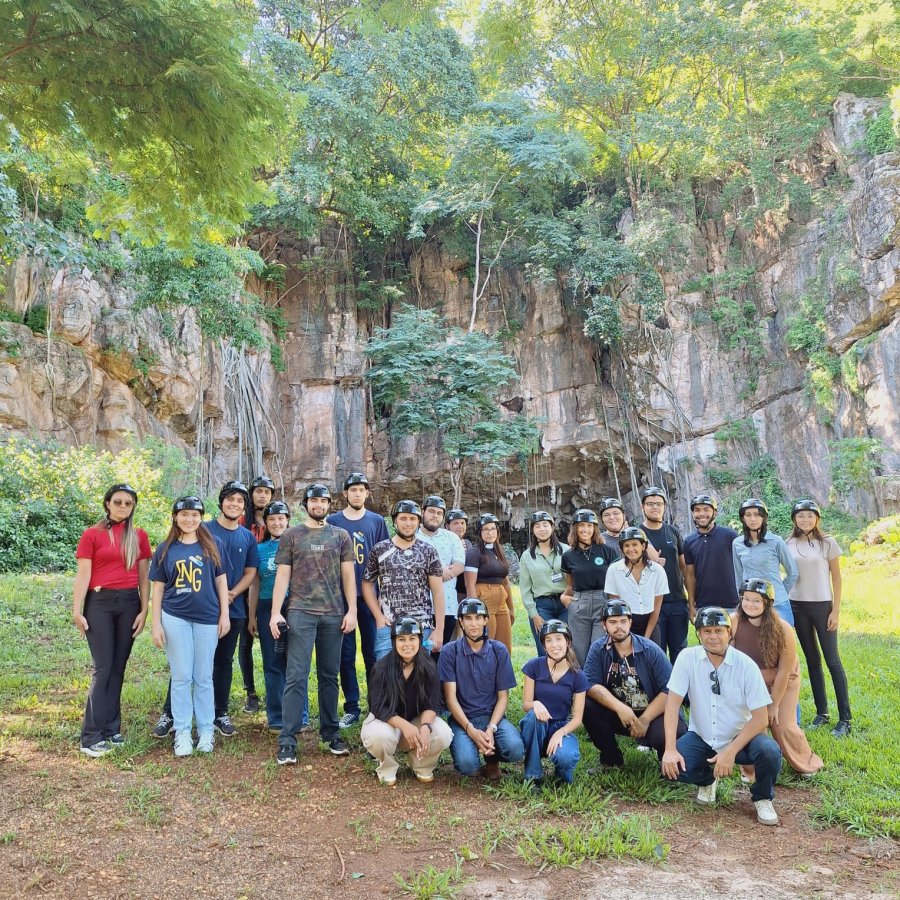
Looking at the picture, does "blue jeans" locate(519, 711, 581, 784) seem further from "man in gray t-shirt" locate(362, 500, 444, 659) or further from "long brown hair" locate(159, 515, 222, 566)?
"long brown hair" locate(159, 515, 222, 566)

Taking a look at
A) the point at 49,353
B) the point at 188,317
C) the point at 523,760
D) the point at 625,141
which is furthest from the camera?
the point at 625,141

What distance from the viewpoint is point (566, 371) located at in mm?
18297

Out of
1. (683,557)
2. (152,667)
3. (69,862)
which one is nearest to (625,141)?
(683,557)

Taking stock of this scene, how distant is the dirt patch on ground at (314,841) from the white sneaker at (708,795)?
0.07 metres

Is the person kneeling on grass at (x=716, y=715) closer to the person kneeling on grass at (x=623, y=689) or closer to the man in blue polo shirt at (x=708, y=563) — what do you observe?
the person kneeling on grass at (x=623, y=689)

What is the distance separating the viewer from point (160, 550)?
13.1 feet

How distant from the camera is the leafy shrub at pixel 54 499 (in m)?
9.11

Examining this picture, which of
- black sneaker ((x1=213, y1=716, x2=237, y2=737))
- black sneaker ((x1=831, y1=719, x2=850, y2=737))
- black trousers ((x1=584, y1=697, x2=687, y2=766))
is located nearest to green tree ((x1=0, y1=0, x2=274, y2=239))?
black sneaker ((x1=213, y1=716, x2=237, y2=737))

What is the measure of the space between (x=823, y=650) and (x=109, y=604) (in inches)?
173

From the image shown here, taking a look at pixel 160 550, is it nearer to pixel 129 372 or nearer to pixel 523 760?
pixel 523 760

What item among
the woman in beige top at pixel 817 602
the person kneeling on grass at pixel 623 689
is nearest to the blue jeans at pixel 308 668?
the person kneeling on grass at pixel 623 689

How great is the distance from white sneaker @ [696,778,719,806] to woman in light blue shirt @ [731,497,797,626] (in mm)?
1348

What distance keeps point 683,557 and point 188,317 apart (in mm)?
13545

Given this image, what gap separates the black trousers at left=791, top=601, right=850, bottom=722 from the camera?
13.9 ft
